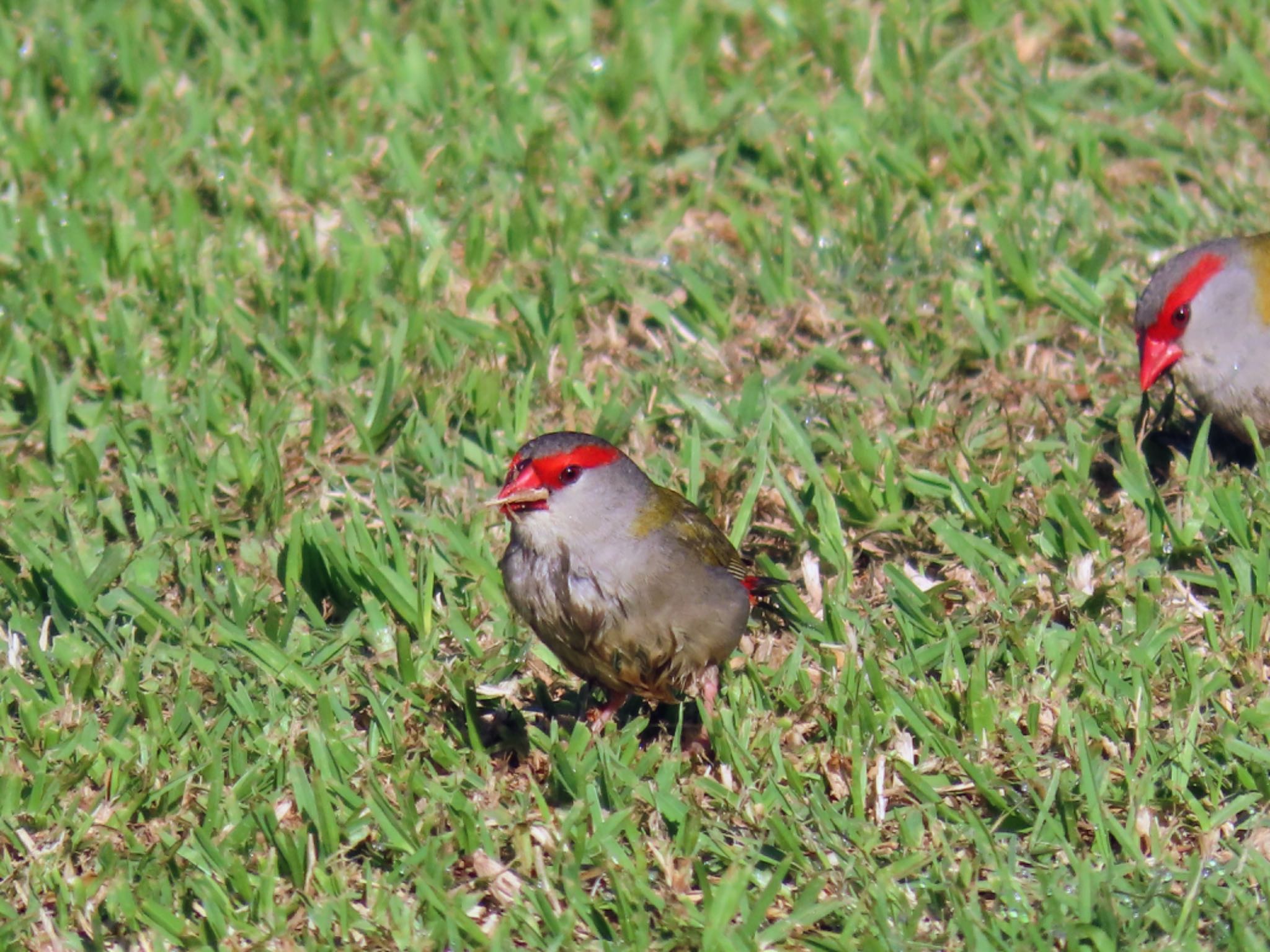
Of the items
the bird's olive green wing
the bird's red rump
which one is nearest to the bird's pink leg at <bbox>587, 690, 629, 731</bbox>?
the bird's olive green wing

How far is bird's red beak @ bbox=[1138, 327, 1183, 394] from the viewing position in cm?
545

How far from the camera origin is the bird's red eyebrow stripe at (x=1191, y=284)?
5.41 meters

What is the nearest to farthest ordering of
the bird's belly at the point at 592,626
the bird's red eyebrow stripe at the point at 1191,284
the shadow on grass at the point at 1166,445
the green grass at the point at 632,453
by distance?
1. the green grass at the point at 632,453
2. the bird's belly at the point at 592,626
3. the bird's red eyebrow stripe at the point at 1191,284
4. the shadow on grass at the point at 1166,445

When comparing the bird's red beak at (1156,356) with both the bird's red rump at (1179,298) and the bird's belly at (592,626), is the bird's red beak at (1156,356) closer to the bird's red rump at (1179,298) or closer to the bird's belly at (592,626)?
the bird's red rump at (1179,298)

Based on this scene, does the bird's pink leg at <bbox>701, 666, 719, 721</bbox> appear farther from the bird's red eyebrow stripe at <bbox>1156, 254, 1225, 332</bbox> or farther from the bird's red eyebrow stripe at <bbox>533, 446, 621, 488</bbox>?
the bird's red eyebrow stripe at <bbox>1156, 254, 1225, 332</bbox>

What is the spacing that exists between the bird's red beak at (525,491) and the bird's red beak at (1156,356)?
7.11 ft

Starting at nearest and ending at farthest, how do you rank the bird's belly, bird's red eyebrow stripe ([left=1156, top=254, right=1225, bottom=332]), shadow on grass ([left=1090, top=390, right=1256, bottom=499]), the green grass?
the green grass, the bird's belly, bird's red eyebrow stripe ([left=1156, top=254, right=1225, bottom=332]), shadow on grass ([left=1090, top=390, right=1256, bottom=499])

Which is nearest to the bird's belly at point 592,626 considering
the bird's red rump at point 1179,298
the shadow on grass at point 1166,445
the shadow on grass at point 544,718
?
the shadow on grass at point 544,718

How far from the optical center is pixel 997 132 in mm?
7195

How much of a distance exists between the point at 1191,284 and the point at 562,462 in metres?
2.31

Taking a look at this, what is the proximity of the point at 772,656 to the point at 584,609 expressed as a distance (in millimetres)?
837

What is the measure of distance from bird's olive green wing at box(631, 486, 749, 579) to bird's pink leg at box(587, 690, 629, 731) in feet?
1.56

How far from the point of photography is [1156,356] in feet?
17.9

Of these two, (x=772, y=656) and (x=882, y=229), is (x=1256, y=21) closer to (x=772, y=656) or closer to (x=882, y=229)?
(x=882, y=229)
